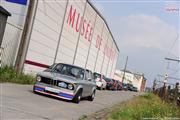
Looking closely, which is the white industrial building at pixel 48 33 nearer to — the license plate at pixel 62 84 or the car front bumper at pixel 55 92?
the car front bumper at pixel 55 92

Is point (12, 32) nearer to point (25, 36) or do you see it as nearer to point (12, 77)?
point (25, 36)

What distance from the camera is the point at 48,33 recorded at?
91.7 feet

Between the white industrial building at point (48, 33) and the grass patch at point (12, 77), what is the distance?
718mm

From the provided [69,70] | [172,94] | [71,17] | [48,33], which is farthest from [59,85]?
[71,17]

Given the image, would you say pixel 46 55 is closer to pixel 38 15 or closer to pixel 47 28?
pixel 47 28

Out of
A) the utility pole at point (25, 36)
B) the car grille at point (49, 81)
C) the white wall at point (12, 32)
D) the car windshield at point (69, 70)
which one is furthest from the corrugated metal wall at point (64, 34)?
the car grille at point (49, 81)

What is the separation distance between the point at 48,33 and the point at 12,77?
855 centimetres

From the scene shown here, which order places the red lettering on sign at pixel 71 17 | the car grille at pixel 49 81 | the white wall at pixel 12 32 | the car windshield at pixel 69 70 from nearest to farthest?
the car grille at pixel 49 81, the car windshield at pixel 69 70, the white wall at pixel 12 32, the red lettering on sign at pixel 71 17

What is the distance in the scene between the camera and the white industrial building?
21.9 meters

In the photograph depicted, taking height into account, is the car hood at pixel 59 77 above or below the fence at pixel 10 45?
below

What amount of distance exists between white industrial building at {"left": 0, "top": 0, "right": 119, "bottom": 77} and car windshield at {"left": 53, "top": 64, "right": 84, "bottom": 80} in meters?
5.10

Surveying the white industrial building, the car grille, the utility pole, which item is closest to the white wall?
the white industrial building

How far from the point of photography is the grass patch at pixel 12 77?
1913cm

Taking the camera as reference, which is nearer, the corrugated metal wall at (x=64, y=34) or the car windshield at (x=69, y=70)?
the car windshield at (x=69, y=70)
